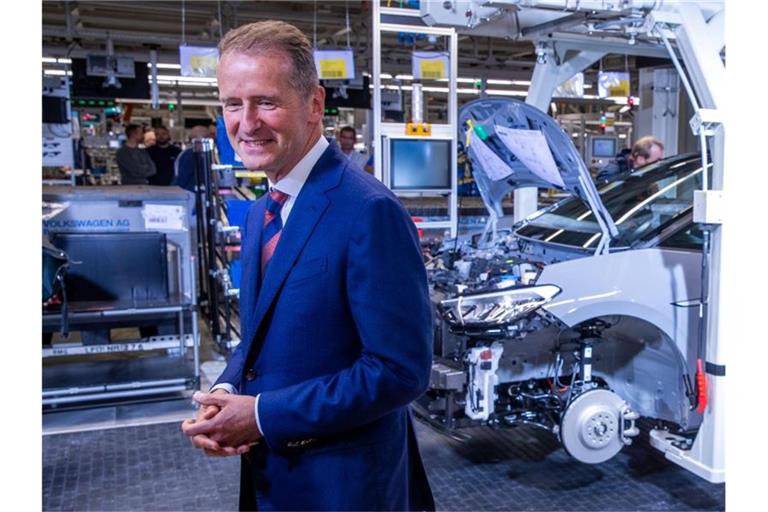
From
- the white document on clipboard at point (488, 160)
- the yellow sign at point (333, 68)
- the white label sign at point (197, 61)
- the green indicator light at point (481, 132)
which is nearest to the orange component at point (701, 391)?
the white document on clipboard at point (488, 160)

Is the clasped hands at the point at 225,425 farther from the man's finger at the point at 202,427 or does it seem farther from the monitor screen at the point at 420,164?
the monitor screen at the point at 420,164

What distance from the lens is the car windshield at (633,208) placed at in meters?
4.46

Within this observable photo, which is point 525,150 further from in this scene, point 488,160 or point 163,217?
point 163,217

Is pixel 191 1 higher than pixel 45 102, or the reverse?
pixel 191 1

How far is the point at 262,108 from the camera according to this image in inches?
61.9

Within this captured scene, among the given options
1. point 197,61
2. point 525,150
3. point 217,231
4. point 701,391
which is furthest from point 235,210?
point 701,391

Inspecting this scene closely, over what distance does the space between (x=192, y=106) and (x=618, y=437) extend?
20513mm

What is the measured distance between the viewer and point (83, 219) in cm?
621

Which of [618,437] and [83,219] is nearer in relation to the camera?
[618,437]

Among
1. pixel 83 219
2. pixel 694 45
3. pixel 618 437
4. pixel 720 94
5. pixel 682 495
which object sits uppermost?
pixel 694 45

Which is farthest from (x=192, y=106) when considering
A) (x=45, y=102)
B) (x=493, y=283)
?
(x=493, y=283)

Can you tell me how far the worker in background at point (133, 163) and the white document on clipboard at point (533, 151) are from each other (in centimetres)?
763

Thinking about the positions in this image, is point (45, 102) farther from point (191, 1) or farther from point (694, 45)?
point (694, 45)

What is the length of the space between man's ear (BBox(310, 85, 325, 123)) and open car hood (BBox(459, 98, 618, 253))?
2.54 meters
